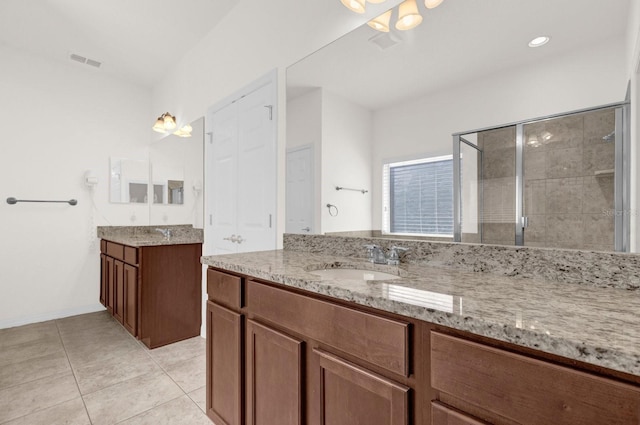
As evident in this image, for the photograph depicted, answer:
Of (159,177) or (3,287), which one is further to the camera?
(159,177)

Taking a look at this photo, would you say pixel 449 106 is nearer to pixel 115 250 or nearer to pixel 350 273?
pixel 350 273

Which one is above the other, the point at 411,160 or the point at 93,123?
the point at 93,123

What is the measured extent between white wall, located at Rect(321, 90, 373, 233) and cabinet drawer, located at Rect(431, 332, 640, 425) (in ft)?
2.85

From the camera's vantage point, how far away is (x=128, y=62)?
10.8ft

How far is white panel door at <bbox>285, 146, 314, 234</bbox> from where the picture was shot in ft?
5.95

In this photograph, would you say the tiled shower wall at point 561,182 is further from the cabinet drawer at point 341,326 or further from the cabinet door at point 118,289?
the cabinet door at point 118,289

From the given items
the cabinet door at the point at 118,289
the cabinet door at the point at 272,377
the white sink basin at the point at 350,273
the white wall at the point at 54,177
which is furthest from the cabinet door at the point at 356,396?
the white wall at the point at 54,177

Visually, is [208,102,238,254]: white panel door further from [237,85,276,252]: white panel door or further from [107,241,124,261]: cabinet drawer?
[107,241,124,261]: cabinet drawer

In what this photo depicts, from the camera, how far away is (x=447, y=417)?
0.65m

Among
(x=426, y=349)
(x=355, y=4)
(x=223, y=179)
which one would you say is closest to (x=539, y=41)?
(x=355, y=4)

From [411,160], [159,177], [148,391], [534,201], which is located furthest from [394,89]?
[159,177]

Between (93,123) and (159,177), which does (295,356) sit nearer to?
(159,177)

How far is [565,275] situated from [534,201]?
0.25 metres

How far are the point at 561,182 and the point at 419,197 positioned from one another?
491mm
